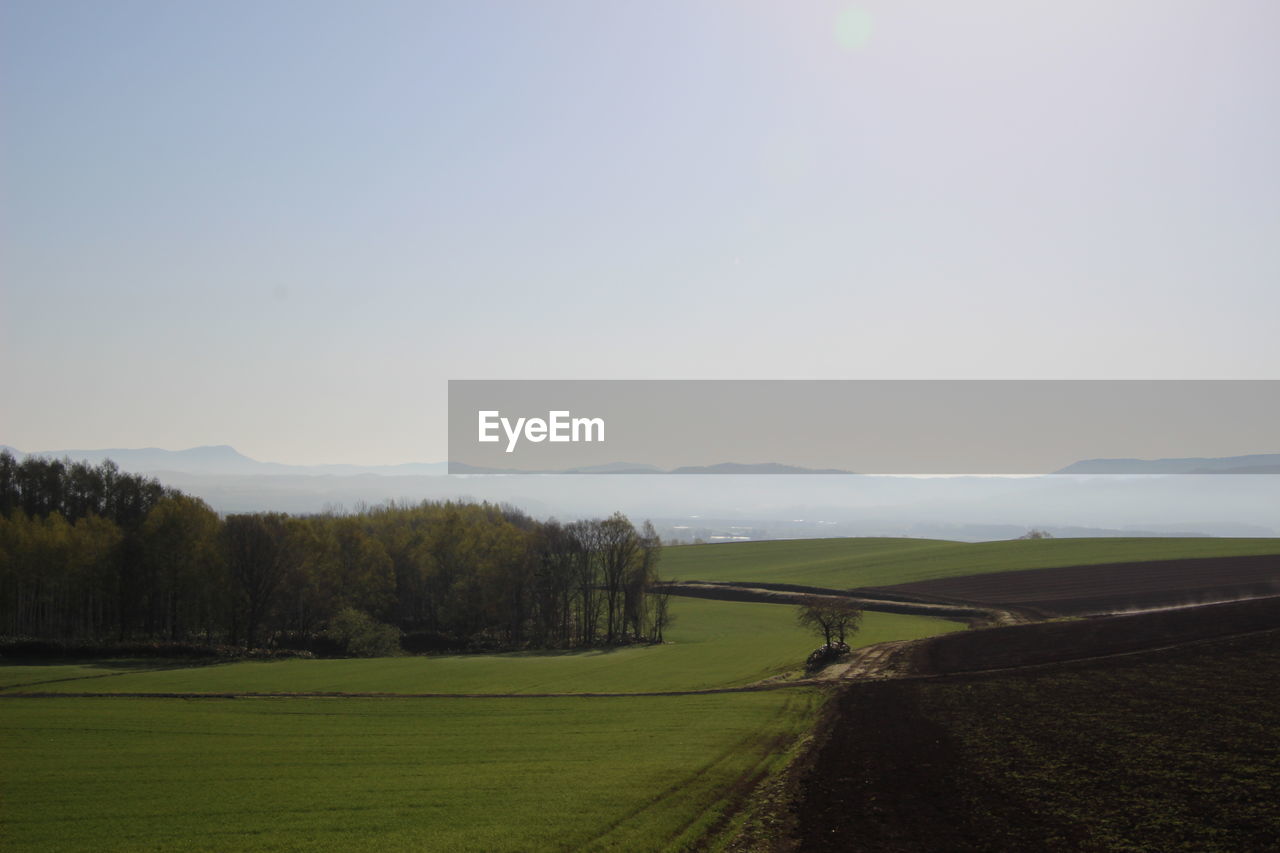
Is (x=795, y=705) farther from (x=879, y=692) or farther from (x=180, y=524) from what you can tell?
(x=180, y=524)

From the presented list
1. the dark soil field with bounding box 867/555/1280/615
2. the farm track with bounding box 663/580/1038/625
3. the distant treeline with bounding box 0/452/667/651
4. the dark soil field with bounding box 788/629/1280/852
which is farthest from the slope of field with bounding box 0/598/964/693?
the dark soil field with bounding box 788/629/1280/852

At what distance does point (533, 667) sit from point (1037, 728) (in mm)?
35071

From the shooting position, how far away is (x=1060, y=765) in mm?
23594

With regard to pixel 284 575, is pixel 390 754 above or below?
below

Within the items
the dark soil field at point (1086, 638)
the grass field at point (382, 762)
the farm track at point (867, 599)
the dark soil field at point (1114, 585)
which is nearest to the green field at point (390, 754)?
the grass field at point (382, 762)

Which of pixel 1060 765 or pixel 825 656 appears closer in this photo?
pixel 1060 765

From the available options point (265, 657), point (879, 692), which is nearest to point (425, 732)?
point (879, 692)

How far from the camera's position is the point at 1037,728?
92.0ft

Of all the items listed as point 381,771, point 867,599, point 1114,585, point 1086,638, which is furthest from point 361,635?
point 1114,585

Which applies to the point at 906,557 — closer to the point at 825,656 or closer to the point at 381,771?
the point at 825,656

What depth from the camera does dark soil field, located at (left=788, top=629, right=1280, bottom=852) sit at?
733 inches

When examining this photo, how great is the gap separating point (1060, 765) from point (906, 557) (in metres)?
92.4

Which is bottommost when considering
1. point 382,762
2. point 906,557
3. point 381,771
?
point 906,557

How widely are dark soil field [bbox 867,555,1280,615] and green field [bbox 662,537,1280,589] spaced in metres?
4.61
